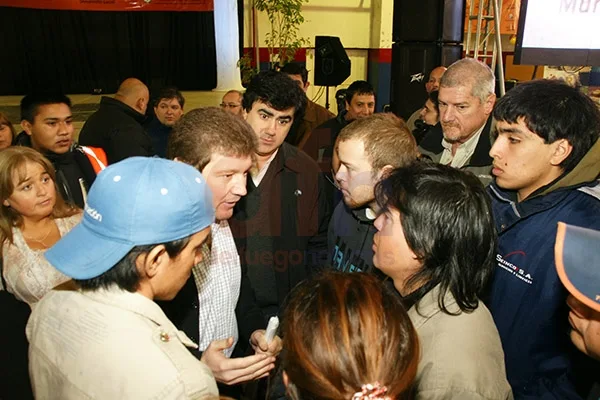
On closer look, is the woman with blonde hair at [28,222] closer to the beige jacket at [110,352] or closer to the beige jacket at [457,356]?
the beige jacket at [110,352]

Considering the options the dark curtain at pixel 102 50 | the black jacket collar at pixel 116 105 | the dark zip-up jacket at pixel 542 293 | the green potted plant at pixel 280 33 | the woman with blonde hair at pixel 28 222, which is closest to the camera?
the dark zip-up jacket at pixel 542 293

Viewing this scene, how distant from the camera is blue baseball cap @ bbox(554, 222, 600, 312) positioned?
2.89 ft

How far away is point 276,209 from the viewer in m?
2.19

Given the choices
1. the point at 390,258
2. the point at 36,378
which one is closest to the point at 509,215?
the point at 390,258

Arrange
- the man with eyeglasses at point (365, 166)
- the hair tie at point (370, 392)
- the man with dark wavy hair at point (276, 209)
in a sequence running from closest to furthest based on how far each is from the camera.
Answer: the hair tie at point (370, 392)
the man with eyeglasses at point (365, 166)
the man with dark wavy hair at point (276, 209)

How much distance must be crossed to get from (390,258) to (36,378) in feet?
3.01

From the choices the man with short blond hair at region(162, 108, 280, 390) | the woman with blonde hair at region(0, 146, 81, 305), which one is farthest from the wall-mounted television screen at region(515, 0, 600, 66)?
the woman with blonde hair at region(0, 146, 81, 305)

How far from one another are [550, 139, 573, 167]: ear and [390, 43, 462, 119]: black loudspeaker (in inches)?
160

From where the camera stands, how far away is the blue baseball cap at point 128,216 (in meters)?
0.98

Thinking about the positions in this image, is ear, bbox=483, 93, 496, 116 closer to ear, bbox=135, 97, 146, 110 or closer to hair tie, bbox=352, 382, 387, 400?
hair tie, bbox=352, 382, 387, 400

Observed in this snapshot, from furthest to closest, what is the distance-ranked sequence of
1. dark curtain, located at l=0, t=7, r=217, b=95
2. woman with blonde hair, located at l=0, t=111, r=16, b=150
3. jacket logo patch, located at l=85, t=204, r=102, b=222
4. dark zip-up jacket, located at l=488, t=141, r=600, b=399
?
dark curtain, located at l=0, t=7, r=217, b=95, woman with blonde hair, located at l=0, t=111, r=16, b=150, dark zip-up jacket, located at l=488, t=141, r=600, b=399, jacket logo patch, located at l=85, t=204, r=102, b=222

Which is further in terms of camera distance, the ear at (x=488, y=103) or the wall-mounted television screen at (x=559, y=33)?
the wall-mounted television screen at (x=559, y=33)

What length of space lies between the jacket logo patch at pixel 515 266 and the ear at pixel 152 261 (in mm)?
1238

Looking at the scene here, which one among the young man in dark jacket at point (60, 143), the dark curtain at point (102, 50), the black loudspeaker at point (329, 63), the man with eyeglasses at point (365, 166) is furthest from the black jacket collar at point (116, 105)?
the dark curtain at point (102, 50)
